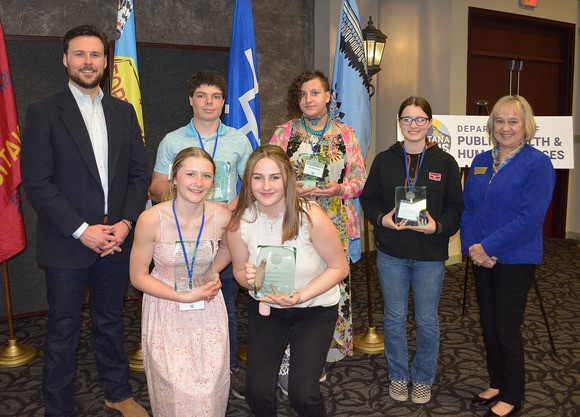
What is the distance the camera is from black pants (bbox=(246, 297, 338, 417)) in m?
2.30

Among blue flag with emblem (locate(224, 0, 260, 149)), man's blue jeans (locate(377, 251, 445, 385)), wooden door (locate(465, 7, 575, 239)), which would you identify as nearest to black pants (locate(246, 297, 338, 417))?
man's blue jeans (locate(377, 251, 445, 385))

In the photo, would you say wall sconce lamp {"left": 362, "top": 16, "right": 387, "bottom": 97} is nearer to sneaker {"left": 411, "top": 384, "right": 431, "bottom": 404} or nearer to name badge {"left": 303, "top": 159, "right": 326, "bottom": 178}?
name badge {"left": 303, "top": 159, "right": 326, "bottom": 178}

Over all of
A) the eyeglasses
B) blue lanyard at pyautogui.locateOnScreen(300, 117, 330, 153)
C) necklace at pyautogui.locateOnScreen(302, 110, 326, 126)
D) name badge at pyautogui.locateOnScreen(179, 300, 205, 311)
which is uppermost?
necklace at pyautogui.locateOnScreen(302, 110, 326, 126)

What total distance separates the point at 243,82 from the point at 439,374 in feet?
8.01

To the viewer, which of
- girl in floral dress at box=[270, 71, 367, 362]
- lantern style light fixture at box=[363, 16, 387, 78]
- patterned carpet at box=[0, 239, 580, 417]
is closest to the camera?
patterned carpet at box=[0, 239, 580, 417]

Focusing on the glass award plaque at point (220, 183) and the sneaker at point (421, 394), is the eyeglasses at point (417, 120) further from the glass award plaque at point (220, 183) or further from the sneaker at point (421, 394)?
the sneaker at point (421, 394)

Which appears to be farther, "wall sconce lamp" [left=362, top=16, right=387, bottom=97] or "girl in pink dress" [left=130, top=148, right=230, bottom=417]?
"wall sconce lamp" [left=362, top=16, right=387, bottom=97]

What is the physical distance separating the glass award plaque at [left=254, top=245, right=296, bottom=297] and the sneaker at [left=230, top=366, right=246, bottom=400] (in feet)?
3.92

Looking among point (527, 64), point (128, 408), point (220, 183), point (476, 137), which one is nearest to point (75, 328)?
point (128, 408)

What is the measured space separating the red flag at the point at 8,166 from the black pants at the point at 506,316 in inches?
121

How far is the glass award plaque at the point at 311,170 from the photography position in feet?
10.3

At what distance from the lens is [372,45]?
17.4 feet

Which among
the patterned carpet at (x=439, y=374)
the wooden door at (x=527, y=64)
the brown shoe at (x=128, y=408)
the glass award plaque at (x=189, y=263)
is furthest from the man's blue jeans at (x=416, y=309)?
the wooden door at (x=527, y=64)

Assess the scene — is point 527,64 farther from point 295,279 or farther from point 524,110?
point 295,279
